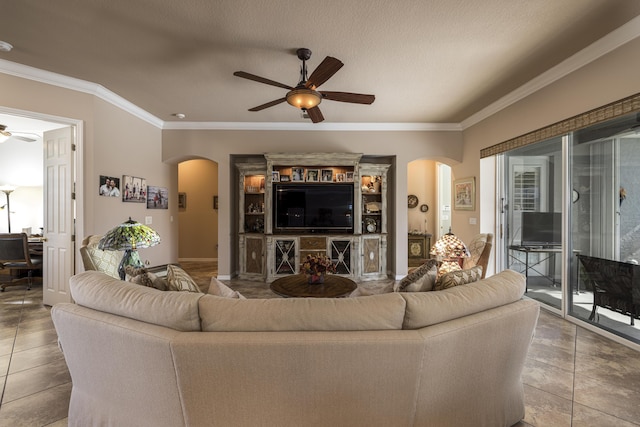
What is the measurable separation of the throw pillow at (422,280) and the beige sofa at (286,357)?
275mm

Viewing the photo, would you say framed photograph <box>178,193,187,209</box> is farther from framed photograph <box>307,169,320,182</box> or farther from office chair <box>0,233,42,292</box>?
framed photograph <box>307,169,320,182</box>

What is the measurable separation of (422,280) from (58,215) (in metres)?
4.38

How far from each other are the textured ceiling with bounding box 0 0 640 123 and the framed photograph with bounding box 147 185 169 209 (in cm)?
157

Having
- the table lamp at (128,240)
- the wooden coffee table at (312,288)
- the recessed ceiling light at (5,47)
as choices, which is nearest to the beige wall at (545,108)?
the wooden coffee table at (312,288)

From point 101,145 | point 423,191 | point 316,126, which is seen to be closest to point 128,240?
point 101,145

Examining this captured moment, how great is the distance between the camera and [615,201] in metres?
2.90

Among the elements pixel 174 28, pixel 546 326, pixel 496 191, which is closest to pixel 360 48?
pixel 174 28

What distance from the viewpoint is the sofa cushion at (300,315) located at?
4.09 feet

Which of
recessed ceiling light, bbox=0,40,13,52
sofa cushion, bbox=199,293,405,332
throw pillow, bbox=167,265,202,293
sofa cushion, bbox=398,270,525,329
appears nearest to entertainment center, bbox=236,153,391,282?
Answer: recessed ceiling light, bbox=0,40,13,52

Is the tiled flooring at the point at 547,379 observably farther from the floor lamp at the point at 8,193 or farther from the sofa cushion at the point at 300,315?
the floor lamp at the point at 8,193

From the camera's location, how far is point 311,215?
16.8ft

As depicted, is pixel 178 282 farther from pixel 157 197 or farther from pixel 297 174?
pixel 157 197

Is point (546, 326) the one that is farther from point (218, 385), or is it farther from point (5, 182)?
point (5, 182)

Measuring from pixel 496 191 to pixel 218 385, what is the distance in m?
4.72
